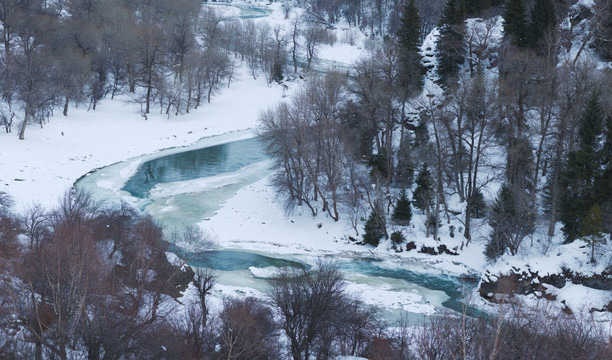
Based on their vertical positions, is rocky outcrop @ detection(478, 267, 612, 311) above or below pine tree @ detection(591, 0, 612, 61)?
below

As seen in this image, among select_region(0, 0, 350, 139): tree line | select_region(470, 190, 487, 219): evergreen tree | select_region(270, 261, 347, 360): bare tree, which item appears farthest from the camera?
select_region(0, 0, 350, 139): tree line

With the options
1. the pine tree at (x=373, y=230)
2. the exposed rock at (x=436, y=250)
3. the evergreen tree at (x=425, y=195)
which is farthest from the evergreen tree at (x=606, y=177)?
the pine tree at (x=373, y=230)

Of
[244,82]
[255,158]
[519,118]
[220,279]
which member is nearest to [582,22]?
[519,118]

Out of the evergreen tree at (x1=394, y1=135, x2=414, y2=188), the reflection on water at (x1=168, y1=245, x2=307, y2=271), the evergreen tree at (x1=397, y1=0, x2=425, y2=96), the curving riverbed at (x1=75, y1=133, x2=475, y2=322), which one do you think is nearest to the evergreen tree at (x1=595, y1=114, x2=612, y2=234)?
the curving riverbed at (x1=75, y1=133, x2=475, y2=322)

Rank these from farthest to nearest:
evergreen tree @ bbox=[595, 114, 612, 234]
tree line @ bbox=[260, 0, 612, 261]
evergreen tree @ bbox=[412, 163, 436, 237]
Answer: evergreen tree @ bbox=[412, 163, 436, 237], tree line @ bbox=[260, 0, 612, 261], evergreen tree @ bbox=[595, 114, 612, 234]

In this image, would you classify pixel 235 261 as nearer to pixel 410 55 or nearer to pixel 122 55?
pixel 410 55

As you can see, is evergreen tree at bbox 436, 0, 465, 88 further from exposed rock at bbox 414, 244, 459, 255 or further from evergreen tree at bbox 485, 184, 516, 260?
exposed rock at bbox 414, 244, 459, 255

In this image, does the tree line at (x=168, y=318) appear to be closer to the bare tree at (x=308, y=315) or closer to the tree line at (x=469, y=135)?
the bare tree at (x=308, y=315)

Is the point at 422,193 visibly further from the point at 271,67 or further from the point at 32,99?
the point at 271,67
